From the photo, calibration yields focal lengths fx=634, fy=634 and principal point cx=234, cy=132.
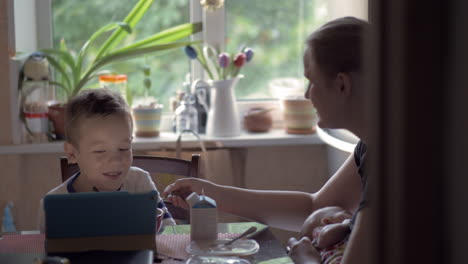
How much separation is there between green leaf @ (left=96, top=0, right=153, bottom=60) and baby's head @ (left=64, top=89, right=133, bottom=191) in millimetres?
1087

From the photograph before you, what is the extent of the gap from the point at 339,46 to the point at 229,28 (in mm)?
1516

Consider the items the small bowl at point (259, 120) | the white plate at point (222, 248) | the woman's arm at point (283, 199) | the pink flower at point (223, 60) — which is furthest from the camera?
the small bowl at point (259, 120)

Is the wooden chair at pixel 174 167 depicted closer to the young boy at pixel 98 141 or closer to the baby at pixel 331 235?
the young boy at pixel 98 141

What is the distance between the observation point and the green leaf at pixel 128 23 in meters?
2.56

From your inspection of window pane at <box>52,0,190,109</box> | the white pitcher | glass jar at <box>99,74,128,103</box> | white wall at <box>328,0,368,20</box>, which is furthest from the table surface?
window pane at <box>52,0,190,109</box>

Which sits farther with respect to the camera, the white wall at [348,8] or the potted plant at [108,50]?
the potted plant at [108,50]

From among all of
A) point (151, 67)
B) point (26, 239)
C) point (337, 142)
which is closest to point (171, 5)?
point (151, 67)

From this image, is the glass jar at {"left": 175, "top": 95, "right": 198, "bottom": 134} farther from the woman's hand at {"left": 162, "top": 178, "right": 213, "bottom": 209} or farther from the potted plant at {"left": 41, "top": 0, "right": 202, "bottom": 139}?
the woman's hand at {"left": 162, "top": 178, "right": 213, "bottom": 209}

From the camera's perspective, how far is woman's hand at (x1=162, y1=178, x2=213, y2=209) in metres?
1.52

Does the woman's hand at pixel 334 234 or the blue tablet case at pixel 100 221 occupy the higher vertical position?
the blue tablet case at pixel 100 221

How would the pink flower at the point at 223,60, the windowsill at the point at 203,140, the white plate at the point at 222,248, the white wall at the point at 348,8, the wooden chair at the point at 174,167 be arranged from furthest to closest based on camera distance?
the pink flower at the point at 223,60 < the windowsill at the point at 203,140 < the white wall at the point at 348,8 < the wooden chair at the point at 174,167 < the white plate at the point at 222,248

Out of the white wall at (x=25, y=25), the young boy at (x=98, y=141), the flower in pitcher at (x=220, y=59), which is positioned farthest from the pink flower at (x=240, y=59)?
the young boy at (x=98, y=141)

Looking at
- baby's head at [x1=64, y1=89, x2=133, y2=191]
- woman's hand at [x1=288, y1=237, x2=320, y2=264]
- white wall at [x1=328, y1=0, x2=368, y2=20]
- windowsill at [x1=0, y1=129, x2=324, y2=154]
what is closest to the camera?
woman's hand at [x1=288, y1=237, x2=320, y2=264]

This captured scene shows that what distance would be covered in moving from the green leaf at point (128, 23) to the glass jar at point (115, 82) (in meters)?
0.09
